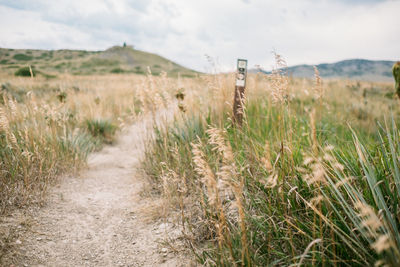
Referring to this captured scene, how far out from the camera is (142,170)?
365 centimetres

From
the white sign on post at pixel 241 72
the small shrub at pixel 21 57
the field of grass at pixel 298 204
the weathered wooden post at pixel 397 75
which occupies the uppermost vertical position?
the small shrub at pixel 21 57

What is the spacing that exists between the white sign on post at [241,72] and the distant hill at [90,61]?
95.8 feet

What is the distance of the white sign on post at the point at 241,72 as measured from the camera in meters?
3.41

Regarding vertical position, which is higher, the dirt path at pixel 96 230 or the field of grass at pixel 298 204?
the field of grass at pixel 298 204

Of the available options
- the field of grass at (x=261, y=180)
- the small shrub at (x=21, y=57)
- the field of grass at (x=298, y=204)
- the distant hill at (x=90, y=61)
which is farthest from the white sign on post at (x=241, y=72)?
the small shrub at (x=21, y=57)

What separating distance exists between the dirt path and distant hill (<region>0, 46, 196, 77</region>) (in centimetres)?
2929

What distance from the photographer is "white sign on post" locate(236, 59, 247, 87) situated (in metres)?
3.41

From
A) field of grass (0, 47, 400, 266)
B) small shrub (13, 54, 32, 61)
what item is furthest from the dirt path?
small shrub (13, 54, 32, 61)

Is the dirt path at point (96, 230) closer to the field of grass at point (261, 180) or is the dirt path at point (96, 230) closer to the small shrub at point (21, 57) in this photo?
the field of grass at point (261, 180)

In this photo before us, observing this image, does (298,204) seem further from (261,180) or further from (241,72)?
(241,72)

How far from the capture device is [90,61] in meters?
48.8

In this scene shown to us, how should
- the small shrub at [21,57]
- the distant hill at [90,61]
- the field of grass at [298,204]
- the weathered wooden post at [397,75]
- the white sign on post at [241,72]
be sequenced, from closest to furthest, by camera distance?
the field of grass at [298,204]
the weathered wooden post at [397,75]
the white sign on post at [241,72]
the distant hill at [90,61]
the small shrub at [21,57]

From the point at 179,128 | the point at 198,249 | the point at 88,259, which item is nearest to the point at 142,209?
the point at 88,259

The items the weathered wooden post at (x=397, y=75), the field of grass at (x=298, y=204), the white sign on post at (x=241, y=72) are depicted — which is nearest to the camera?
the field of grass at (x=298, y=204)
